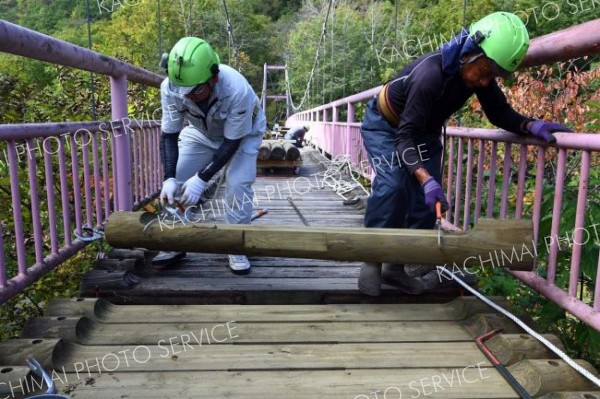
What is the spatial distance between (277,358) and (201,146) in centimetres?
141

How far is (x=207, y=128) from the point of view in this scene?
2682 millimetres

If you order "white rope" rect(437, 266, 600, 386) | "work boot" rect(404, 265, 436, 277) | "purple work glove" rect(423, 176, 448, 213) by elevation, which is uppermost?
"purple work glove" rect(423, 176, 448, 213)

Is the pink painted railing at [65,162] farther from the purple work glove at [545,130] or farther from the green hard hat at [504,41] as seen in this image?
the purple work glove at [545,130]

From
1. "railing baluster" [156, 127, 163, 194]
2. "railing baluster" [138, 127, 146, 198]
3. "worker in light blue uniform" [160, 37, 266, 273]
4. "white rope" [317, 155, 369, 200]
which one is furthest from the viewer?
"white rope" [317, 155, 369, 200]

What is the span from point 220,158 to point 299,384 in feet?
4.08

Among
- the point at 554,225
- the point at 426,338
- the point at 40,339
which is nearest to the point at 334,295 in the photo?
the point at 426,338

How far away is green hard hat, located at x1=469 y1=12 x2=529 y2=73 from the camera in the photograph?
179 cm

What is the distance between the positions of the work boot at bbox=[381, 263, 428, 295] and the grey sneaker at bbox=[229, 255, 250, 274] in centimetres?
67

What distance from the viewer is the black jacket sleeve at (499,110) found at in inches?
80.5

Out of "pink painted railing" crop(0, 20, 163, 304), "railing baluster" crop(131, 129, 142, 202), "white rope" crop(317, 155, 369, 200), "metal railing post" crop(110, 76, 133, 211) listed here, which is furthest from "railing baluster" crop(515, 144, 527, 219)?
"white rope" crop(317, 155, 369, 200)

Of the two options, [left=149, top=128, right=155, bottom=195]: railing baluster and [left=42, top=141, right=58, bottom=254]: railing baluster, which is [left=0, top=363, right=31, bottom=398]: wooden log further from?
[left=149, top=128, right=155, bottom=195]: railing baluster

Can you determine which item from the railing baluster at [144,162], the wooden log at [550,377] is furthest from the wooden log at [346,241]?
the railing baluster at [144,162]

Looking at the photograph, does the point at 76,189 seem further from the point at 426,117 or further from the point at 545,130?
the point at 545,130

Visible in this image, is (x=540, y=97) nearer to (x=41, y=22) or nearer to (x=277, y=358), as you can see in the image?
(x=277, y=358)
